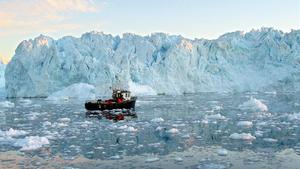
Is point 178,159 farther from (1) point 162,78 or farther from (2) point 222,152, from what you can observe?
(1) point 162,78

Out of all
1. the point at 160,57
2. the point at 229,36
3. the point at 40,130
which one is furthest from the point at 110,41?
the point at 40,130

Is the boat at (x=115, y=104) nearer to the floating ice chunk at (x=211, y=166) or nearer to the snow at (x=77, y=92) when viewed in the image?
the snow at (x=77, y=92)

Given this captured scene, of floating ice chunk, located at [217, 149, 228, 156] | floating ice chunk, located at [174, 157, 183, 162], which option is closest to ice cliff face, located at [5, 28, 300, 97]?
floating ice chunk, located at [217, 149, 228, 156]

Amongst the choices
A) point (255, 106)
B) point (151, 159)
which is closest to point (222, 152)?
point (151, 159)

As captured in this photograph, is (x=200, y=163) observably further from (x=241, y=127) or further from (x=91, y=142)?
(x=241, y=127)

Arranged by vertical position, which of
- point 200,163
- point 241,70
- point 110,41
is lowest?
point 200,163

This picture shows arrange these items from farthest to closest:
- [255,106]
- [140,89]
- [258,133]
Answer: [140,89]
[255,106]
[258,133]
